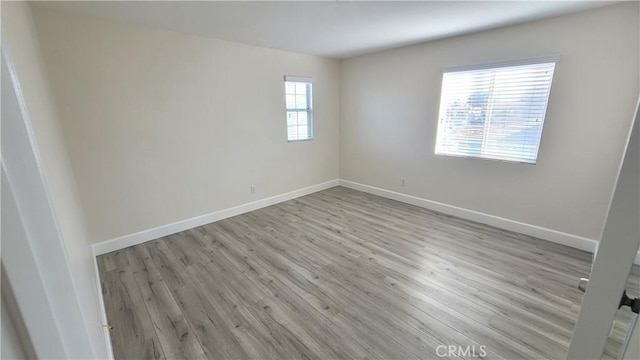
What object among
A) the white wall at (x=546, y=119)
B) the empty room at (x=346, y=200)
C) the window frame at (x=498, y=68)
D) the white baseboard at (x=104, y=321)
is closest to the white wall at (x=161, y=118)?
the empty room at (x=346, y=200)

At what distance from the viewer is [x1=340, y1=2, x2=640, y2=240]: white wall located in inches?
100

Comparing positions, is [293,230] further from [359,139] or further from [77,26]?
[77,26]

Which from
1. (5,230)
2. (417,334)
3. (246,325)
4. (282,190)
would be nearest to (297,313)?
(246,325)

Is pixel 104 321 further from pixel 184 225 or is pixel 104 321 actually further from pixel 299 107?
pixel 299 107

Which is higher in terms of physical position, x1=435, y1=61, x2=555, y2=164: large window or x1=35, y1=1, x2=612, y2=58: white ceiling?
x1=35, y1=1, x2=612, y2=58: white ceiling

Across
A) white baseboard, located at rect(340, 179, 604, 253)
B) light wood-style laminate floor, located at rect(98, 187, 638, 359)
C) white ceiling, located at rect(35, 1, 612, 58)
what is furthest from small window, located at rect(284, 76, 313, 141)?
light wood-style laminate floor, located at rect(98, 187, 638, 359)

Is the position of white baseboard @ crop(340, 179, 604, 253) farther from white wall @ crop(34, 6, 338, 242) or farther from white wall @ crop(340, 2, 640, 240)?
white wall @ crop(34, 6, 338, 242)

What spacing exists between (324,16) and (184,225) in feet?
9.90

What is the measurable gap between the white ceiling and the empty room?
3cm

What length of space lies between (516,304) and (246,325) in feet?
6.94

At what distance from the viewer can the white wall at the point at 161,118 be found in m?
2.62

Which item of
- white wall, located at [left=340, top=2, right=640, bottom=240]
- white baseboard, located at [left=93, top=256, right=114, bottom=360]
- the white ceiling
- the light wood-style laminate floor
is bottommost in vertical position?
the light wood-style laminate floor

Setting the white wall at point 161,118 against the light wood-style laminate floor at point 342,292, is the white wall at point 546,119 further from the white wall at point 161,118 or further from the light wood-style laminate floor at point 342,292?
the white wall at point 161,118

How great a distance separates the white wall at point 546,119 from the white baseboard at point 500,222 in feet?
0.21
